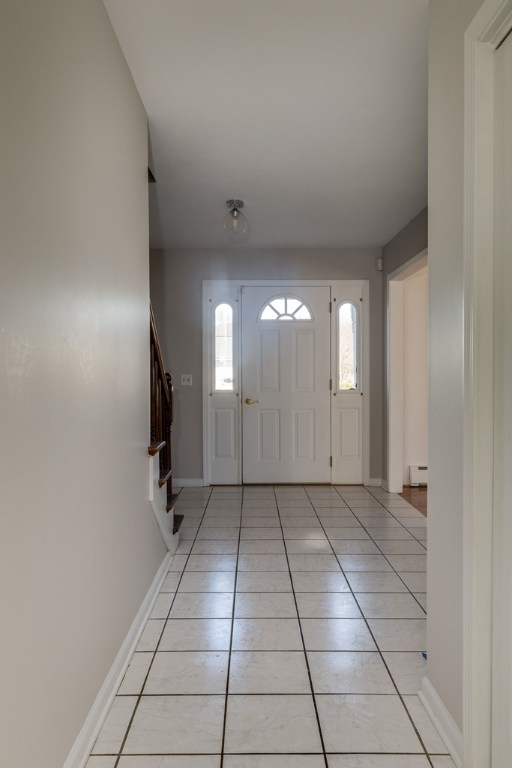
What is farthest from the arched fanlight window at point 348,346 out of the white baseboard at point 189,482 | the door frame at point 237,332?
the white baseboard at point 189,482

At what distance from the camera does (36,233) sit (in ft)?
3.84

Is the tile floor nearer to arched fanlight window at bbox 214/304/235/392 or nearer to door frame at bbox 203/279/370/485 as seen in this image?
door frame at bbox 203/279/370/485

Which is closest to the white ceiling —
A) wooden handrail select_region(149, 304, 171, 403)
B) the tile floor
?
wooden handrail select_region(149, 304, 171, 403)

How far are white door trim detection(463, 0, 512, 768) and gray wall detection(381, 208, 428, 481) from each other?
8.62 ft

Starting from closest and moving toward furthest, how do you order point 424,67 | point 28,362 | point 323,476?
point 28,362, point 424,67, point 323,476

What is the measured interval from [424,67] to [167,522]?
2814 mm

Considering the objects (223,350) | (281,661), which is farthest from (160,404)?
(223,350)

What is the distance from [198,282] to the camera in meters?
5.07

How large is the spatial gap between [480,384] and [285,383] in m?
3.80

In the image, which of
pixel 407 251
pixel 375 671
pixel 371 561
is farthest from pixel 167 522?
pixel 407 251

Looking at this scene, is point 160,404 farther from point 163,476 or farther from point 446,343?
point 446,343

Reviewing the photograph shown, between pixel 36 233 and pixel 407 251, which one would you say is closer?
pixel 36 233

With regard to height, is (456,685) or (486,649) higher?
(486,649)

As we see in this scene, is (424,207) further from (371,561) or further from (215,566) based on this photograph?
(215,566)
